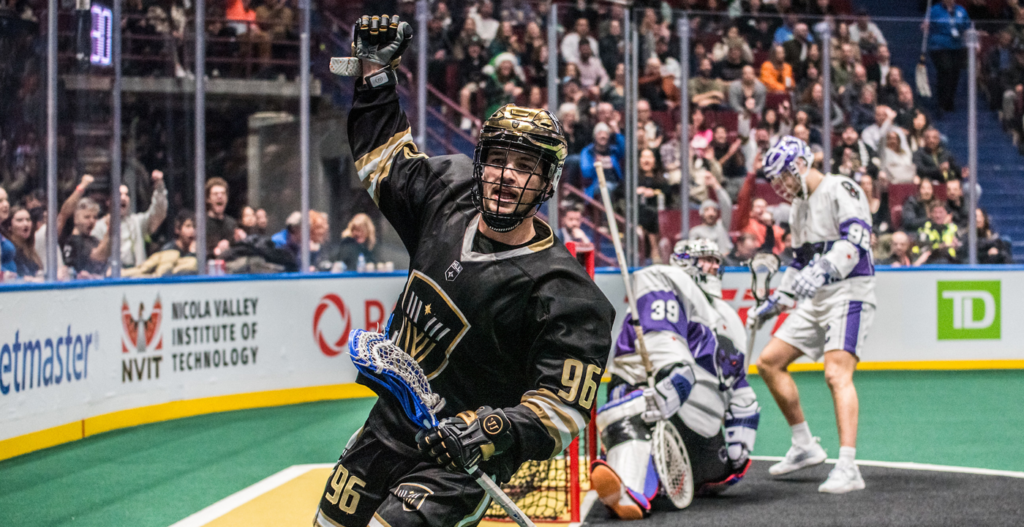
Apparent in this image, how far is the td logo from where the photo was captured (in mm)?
9836

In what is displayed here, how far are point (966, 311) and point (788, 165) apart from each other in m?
5.34

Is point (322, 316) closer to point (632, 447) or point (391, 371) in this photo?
point (632, 447)

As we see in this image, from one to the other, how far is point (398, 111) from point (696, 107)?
7211 mm

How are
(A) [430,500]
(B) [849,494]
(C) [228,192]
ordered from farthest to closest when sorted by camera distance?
(C) [228,192] < (B) [849,494] < (A) [430,500]

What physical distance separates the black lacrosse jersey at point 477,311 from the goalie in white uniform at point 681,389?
197cm

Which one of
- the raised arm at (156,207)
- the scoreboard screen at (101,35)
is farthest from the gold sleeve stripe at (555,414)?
the raised arm at (156,207)

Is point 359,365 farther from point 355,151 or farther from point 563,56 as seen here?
point 563,56

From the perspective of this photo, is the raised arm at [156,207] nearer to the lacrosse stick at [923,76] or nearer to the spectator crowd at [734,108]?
the spectator crowd at [734,108]

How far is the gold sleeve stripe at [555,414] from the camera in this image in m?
2.28

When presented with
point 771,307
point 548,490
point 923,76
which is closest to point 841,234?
point 771,307

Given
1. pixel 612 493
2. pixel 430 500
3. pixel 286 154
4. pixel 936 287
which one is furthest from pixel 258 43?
pixel 430 500

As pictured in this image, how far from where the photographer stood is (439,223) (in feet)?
8.59

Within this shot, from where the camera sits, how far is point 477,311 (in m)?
2.45

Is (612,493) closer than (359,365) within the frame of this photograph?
No
